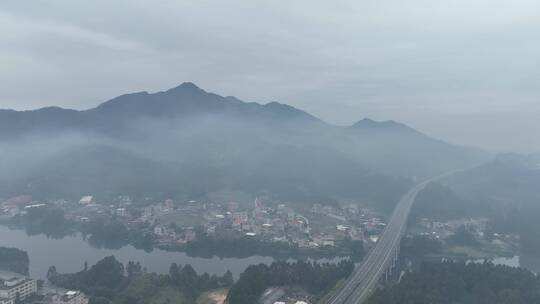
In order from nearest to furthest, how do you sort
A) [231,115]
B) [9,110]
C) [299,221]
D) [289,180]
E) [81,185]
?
[299,221] → [81,185] → [289,180] → [9,110] → [231,115]

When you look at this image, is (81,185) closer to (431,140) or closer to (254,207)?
(254,207)

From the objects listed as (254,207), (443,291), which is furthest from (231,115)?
(443,291)

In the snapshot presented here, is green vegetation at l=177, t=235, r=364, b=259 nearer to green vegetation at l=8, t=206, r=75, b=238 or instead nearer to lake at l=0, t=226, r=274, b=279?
lake at l=0, t=226, r=274, b=279

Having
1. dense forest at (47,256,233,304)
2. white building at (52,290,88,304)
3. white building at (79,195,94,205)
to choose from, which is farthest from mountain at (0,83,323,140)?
white building at (52,290,88,304)

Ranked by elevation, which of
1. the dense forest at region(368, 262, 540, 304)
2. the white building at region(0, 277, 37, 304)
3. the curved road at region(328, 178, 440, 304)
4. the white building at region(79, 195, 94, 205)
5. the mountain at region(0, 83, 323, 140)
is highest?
the mountain at region(0, 83, 323, 140)

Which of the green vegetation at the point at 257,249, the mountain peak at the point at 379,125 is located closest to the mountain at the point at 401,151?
the mountain peak at the point at 379,125

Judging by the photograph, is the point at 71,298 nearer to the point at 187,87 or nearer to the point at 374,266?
the point at 374,266
